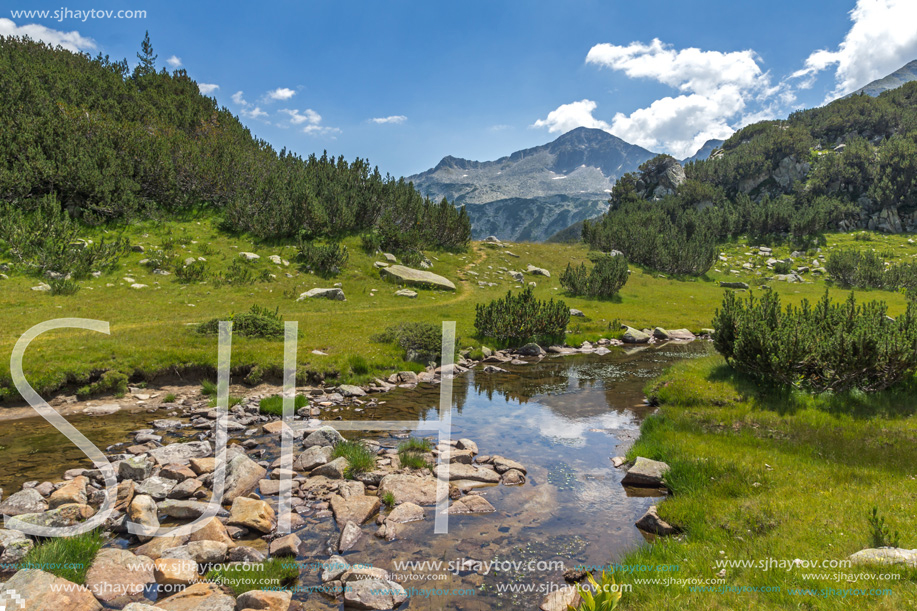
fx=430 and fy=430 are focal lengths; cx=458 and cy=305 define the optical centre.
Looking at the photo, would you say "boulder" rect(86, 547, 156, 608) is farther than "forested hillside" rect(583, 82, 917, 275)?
No

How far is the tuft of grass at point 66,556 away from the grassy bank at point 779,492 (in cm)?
731

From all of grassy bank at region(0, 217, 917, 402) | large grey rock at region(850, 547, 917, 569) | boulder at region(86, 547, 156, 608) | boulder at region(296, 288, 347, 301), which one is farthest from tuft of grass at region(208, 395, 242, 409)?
boulder at region(296, 288, 347, 301)

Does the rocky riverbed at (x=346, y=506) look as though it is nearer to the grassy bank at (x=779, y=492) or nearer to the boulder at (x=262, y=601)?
the boulder at (x=262, y=601)

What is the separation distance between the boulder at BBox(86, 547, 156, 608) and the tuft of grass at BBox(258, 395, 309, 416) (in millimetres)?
7809

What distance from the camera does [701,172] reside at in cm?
11419

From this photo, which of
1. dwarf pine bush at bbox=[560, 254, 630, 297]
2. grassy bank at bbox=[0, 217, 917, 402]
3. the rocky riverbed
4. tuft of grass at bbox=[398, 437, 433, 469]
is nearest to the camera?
the rocky riverbed

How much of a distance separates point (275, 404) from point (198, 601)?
9.48 metres

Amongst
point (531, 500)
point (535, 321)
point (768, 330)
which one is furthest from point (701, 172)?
point (531, 500)

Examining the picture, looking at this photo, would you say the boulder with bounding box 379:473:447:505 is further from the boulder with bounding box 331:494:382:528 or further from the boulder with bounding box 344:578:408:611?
the boulder with bounding box 344:578:408:611

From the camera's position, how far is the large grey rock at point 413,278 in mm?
40438

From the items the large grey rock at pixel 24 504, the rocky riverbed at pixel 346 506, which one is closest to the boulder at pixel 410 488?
the rocky riverbed at pixel 346 506

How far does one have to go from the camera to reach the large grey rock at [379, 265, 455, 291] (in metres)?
40.4

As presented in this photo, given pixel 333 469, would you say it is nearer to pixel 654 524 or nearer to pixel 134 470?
pixel 134 470

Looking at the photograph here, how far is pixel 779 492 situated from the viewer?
7926mm
